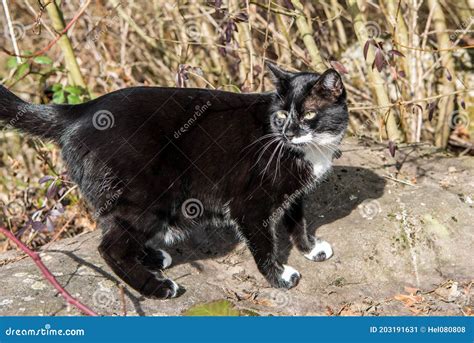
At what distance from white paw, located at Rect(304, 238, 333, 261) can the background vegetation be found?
52.7 inches

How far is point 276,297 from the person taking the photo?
3477mm

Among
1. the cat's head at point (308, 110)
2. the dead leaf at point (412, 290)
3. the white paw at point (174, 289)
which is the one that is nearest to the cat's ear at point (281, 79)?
the cat's head at point (308, 110)

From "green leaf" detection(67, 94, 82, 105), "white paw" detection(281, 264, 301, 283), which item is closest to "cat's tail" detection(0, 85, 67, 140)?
"green leaf" detection(67, 94, 82, 105)

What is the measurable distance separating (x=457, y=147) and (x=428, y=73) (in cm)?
94

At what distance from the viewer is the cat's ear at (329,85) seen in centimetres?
328

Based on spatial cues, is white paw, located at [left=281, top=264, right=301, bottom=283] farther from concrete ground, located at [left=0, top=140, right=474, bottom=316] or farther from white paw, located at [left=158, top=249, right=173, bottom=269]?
white paw, located at [left=158, top=249, right=173, bottom=269]

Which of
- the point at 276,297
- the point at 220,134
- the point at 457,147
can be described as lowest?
the point at 457,147

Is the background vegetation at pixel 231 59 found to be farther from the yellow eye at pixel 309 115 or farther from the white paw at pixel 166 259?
the yellow eye at pixel 309 115

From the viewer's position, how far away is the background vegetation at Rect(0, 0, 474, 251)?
4.92m

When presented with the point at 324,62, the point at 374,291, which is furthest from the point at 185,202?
the point at 324,62

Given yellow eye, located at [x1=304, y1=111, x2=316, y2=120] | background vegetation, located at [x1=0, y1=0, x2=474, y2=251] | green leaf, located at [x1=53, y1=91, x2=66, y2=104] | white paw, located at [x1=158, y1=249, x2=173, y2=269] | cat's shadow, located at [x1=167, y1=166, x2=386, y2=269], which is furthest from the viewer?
background vegetation, located at [x1=0, y1=0, x2=474, y2=251]

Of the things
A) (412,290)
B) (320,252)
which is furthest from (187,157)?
(412,290)

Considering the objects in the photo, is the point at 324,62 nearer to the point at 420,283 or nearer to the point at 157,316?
the point at 420,283

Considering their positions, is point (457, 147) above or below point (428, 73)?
below
